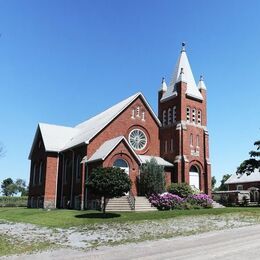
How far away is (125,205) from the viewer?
33281 millimetres

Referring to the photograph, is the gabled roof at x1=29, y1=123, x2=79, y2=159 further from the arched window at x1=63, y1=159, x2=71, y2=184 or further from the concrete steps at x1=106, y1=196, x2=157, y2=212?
the concrete steps at x1=106, y1=196, x2=157, y2=212

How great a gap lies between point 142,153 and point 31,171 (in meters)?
16.5

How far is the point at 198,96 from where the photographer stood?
45.9m

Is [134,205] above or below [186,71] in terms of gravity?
below

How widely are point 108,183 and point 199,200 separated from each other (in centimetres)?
1305

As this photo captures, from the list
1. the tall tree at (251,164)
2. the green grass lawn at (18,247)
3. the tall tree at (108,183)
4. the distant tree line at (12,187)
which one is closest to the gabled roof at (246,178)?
the tall tree at (251,164)

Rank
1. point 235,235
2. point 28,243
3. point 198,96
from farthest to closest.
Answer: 1. point 198,96
2. point 235,235
3. point 28,243

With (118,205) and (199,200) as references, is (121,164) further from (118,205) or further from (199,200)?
(199,200)

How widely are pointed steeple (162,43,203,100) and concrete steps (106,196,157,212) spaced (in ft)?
52.0

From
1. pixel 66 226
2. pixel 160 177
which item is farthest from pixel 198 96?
pixel 66 226

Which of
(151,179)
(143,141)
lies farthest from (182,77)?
(151,179)

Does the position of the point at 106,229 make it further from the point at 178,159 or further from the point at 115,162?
the point at 178,159

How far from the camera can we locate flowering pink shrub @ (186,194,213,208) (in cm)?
3602

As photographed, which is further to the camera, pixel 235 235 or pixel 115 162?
pixel 115 162
